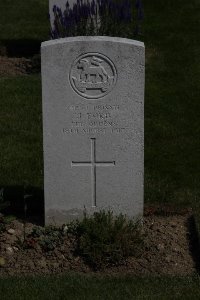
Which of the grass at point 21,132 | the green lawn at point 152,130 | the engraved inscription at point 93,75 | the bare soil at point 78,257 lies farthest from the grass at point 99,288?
the grass at point 21,132

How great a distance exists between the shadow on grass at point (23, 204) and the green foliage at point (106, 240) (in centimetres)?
70

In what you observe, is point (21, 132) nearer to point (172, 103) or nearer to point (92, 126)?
point (172, 103)

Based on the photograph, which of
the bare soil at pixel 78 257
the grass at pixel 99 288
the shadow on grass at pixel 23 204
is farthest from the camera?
the shadow on grass at pixel 23 204

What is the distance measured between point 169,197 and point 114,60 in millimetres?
2202

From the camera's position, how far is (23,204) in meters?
7.64

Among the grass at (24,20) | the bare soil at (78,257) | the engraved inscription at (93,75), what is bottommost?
the bare soil at (78,257)

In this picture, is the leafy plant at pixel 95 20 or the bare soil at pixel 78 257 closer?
the bare soil at pixel 78 257

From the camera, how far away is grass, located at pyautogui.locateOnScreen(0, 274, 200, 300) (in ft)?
19.1

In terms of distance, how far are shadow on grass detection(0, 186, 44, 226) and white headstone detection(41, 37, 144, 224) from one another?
14.8 inches

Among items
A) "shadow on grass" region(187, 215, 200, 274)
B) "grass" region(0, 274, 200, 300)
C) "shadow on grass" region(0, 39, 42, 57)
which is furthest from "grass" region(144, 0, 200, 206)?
"shadow on grass" region(0, 39, 42, 57)

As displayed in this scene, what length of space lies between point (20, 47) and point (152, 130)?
16.6ft

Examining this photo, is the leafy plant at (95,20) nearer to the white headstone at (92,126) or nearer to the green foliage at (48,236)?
the white headstone at (92,126)

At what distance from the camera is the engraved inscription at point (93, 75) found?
6559 mm

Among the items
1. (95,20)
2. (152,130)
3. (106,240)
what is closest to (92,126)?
(106,240)
